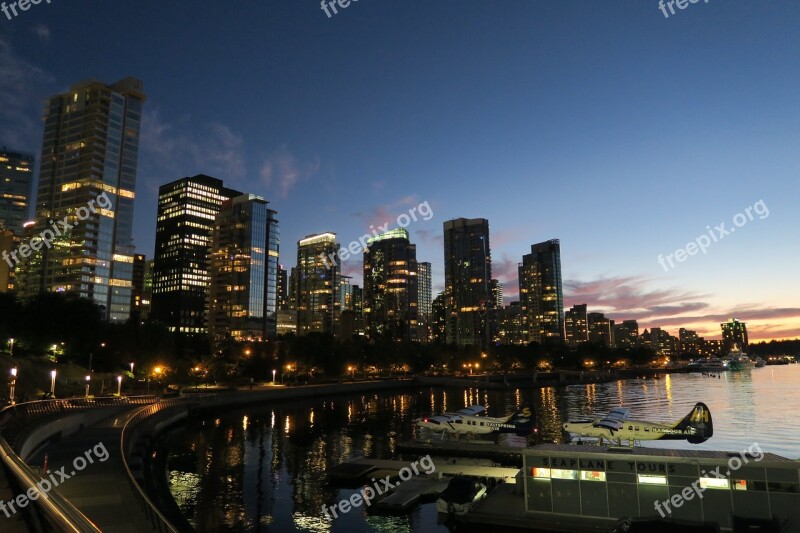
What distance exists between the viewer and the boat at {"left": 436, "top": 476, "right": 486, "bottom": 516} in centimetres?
3750

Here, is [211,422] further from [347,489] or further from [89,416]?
[347,489]

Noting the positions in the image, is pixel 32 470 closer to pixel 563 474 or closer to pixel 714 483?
pixel 563 474

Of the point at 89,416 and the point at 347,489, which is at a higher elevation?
the point at 89,416

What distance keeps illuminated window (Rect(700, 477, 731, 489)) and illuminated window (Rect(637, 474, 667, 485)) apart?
2.07m

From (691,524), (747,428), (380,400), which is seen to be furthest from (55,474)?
(380,400)

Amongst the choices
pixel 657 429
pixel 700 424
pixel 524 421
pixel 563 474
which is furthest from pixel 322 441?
pixel 700 424

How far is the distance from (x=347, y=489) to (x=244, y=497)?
8514 mm

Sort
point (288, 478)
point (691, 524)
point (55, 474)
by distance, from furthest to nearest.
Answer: point (288, 478), point (55, 474), point (691, 524)

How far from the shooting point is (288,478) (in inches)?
1997

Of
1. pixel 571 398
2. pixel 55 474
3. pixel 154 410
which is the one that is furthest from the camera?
pixel 571 398

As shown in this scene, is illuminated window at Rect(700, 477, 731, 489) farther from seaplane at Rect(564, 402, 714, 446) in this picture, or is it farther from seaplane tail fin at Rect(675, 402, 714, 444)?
seaplane tail fin at Rect(675, 402, 714, 444)

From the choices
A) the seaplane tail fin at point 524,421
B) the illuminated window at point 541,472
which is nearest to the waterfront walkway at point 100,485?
the illuminated window at point 541,472

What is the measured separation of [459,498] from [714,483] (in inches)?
631

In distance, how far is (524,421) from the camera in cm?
7200
